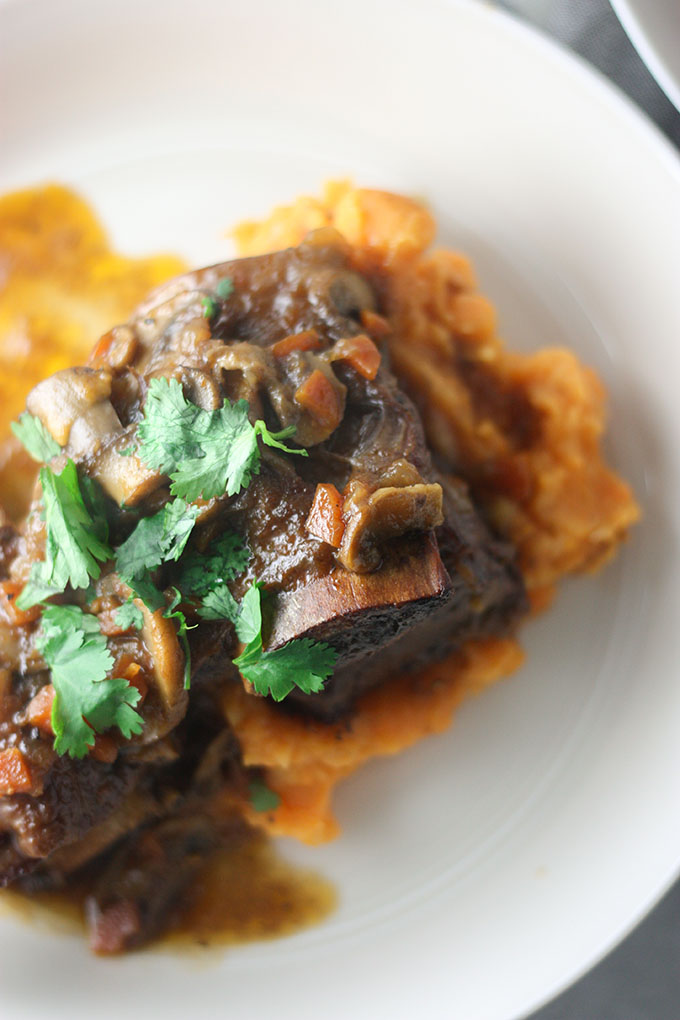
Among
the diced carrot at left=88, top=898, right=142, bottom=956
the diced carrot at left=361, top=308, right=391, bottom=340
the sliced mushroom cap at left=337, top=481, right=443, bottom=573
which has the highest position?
the diced carrot at left=361, top=308, right=391, bottom=340

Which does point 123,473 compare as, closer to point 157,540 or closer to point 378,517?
point 157,540

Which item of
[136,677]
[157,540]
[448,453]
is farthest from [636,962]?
[157,540]

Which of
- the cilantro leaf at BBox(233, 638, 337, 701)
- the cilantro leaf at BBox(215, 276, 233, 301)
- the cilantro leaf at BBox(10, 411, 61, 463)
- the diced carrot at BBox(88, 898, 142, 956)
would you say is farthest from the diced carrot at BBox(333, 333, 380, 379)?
the diced carrot at BBox(88, 898, 142, 956)

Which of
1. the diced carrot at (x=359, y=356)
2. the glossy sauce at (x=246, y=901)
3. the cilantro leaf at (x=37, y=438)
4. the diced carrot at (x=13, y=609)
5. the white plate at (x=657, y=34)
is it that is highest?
the white plate at (x=657, y=34)

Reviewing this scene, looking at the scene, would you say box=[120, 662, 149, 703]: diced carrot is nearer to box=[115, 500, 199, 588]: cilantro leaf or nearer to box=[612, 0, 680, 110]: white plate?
box=[115, 500, 199, 588]: cilantro leaf

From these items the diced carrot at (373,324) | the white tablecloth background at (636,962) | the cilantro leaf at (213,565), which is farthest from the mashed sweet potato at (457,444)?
the white tablecloth background at (636,962)

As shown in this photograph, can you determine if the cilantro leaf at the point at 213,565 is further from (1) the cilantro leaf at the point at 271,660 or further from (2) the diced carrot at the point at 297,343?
(2) the diced carrot at the point at 297,343
